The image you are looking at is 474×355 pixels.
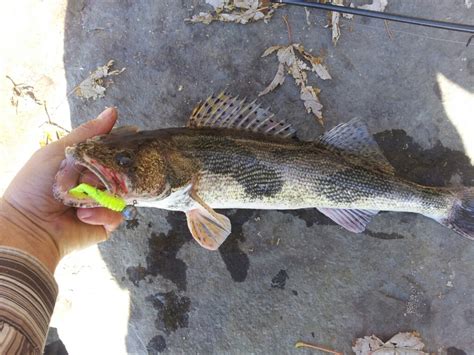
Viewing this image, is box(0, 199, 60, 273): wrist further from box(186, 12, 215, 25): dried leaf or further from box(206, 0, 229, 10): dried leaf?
box(206, 0, 229, 10): dried leaf

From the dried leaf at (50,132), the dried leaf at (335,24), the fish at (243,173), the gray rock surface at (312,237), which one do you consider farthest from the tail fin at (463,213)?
the dried leaf at (50,132)

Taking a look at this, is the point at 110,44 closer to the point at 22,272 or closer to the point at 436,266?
the point at 22,272

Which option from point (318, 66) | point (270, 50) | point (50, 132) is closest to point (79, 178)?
point (50, 132)

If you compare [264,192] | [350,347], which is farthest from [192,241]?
[350,347]

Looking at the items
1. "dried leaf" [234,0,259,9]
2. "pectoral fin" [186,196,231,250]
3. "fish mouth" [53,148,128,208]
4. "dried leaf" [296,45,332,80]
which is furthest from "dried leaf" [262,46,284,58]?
"fish mouth" [53,148,128,208]

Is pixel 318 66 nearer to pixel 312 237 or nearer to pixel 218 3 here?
pixel 218 3

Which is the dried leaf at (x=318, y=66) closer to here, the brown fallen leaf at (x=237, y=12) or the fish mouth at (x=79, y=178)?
the brown fallen leaf at (x=237, y=12)

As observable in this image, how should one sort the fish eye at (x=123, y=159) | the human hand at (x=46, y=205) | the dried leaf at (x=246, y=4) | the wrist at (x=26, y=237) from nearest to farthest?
the fish eye at (x=123, y=159), the wrist at (x=26, y=237), the human hand at (x=46, y=205), the dried leaf at (x=246, y=4)
